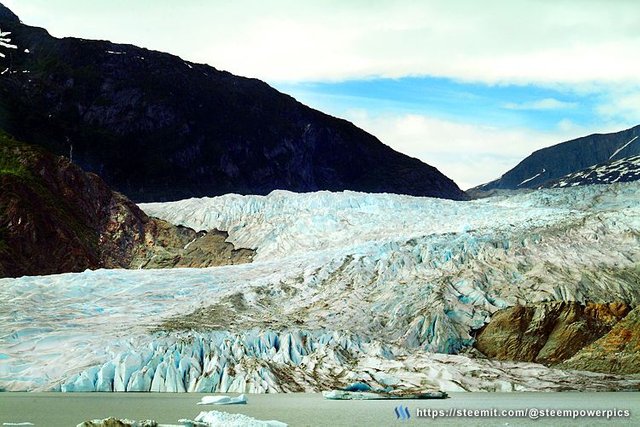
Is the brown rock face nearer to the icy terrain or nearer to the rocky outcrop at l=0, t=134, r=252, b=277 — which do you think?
the icy terrain

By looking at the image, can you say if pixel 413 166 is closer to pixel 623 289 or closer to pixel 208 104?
pixel 208 104

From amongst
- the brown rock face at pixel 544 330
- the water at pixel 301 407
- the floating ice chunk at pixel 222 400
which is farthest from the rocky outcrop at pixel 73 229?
the floating ice chunk at pixel 222 400

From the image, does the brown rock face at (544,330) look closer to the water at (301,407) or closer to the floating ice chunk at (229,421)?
the water at (301,407)

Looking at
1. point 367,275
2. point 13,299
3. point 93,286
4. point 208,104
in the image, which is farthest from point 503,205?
point 208,104

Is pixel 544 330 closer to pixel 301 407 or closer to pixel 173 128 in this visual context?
pixel 301 407

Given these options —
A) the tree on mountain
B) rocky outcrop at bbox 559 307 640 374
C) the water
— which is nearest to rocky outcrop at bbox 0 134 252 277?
rocky outcrop at bbox 559 307 640 374

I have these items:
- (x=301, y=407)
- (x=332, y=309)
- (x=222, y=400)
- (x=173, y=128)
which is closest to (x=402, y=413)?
(x=301, y=407)
